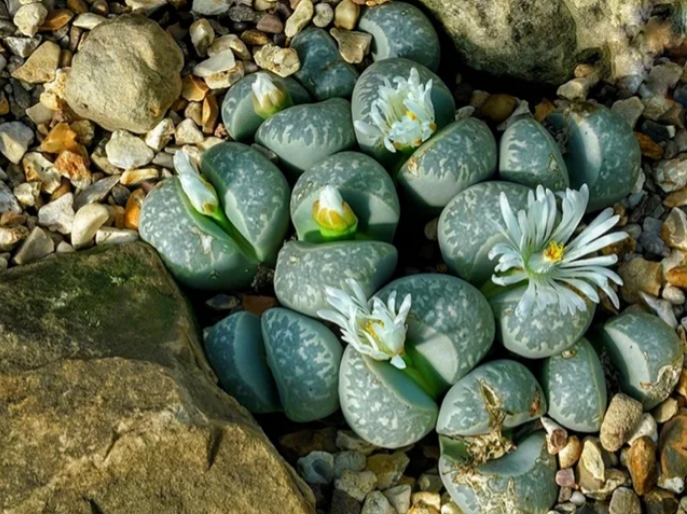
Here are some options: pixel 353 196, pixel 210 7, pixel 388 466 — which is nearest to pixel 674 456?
pixel 388 466

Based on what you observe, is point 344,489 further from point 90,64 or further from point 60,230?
point 90,64

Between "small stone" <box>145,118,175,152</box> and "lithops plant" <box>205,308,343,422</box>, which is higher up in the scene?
"small stone" <box>145,118,175,152</box>

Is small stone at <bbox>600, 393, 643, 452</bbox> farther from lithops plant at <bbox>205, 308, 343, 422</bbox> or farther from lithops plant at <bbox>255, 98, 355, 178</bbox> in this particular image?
lithops plant at <bbox>255, 98, 355, 178</bbox>

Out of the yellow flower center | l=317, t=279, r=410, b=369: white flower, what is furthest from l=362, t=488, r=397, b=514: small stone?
the yellow flower center

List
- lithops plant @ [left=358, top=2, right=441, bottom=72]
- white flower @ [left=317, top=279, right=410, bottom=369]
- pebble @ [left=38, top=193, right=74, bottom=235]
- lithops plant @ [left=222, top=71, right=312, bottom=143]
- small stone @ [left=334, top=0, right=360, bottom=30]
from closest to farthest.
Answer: white flower @ [left=317, top=279, right=410, bottom=369] → pebble @ [left=38, top=193, right=74, bottom=235] → lithops plant @ [left=222, top=71, right=312, bottom=143] → lithops plant @ [left=358, top=2, right=441, bottom=72] → small stone @ [left=334, top=0, right=360, bottom=30]

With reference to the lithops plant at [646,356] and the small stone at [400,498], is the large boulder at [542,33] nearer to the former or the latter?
the lithops plant at [646,356]
